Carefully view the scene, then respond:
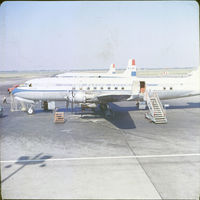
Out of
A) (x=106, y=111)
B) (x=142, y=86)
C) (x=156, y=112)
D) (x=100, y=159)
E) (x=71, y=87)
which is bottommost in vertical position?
(x=100, y=159)

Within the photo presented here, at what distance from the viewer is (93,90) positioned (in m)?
22.8

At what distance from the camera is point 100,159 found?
38.6 feet

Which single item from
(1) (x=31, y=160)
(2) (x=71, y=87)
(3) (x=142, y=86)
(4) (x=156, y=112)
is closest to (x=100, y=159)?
(1) (x=31, y=160)

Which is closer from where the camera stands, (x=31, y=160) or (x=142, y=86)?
(x=31, y=160)

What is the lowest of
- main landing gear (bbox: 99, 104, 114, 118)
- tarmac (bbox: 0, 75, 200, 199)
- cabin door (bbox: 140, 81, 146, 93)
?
tarmac (bbox: 0, 75, 200, 199)

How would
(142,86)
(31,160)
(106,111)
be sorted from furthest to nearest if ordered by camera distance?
(142,86)
(106,111)
(31,160)

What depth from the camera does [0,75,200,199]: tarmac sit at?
868cm

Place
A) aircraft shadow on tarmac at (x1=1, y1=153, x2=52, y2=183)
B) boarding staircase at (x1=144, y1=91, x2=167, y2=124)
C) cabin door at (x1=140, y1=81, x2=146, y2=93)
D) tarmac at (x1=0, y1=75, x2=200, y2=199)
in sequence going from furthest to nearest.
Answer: cabin door at (x1=140, y1=81, x2=146, y2=93)
boarding staircase at (x1=144, y1=91, x2=167, y2=124)
aircraft shadow on tarmac at (x1=1, y1=153, x2=52, y2=183)
tarmac at (x1=0, y1=75, x2=200, y2=199)

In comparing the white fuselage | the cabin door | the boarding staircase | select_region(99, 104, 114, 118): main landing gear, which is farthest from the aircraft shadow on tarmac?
the cabin door

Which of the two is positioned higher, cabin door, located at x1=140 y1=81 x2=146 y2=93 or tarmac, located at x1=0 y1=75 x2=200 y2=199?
cabin door, located at x1=140 y1=81 x2=146 y2=93

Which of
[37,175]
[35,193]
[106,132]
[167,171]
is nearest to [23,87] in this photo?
[106,132]

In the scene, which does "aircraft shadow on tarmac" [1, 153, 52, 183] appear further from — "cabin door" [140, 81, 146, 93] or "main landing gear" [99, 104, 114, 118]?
"cabin door" [140, 81, 146, 93]

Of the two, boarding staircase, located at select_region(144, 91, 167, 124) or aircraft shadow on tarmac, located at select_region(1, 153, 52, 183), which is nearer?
aircraft shadow on tarmac, located at select_region(1, 153, 52, 183)

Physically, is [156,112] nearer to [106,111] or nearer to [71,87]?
[106,111]
